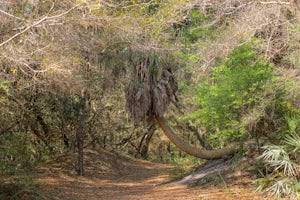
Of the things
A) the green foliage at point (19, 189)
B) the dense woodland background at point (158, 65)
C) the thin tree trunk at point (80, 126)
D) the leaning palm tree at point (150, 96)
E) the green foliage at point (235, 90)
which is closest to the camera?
the dense woodland background at point (158, 65)

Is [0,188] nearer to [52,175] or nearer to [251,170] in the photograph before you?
[52,175]

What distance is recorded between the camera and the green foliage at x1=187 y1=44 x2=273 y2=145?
395 inches

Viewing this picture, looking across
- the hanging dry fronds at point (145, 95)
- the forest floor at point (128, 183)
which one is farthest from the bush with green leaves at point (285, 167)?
the hanging dry fronds at point (145, 95)

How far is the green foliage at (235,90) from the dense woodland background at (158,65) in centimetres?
3

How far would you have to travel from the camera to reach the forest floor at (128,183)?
10.9 m

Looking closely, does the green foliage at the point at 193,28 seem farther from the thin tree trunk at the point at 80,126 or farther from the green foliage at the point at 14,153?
the green foliage at the point at 14,153

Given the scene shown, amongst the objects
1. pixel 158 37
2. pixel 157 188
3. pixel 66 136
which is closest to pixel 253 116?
pixel 158 37

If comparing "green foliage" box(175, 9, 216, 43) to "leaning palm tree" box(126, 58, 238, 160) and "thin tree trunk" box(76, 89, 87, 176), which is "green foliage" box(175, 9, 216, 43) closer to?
"leaning palm tree" box(126, 58, 238, 160)

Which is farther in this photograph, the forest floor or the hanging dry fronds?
the hanging dry fronds

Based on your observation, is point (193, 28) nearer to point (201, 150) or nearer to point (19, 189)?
point (201, 150)

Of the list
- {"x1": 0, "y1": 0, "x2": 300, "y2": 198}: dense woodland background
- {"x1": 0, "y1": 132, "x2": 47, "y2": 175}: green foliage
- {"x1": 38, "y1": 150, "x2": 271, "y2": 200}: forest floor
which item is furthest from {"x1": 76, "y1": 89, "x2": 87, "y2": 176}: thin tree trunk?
{"x1": 0, "y1": 132, "x2": 47, "y2": 175}: green foliage

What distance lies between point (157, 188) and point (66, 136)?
6269 mm

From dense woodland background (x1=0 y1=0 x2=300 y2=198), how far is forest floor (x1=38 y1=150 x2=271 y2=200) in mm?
880

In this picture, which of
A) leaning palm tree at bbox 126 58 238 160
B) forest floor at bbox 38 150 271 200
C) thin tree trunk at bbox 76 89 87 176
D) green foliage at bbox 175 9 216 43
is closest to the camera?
forest floor at bbox 38 150 271 200
